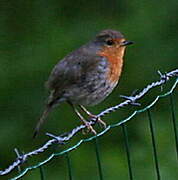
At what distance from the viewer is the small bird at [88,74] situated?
23.9 feet

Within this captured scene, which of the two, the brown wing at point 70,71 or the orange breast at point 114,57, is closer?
the brown wing at point 70,71

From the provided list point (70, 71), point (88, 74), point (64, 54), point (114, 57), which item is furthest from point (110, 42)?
point (64, 54)

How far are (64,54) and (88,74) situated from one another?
1710 millimetres

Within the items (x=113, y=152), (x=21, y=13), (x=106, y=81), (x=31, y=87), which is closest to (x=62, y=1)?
(x=21, y=13)

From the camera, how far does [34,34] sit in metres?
9.29

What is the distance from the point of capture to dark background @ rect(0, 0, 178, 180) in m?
8.52

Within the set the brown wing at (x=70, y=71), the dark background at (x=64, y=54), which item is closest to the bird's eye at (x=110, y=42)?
the brown wing at (x=70, y=71)

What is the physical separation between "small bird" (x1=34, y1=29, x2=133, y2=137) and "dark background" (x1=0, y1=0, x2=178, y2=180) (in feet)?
2.71

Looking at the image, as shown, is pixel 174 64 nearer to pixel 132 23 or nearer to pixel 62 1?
pixel 132 23

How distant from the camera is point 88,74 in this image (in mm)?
7336

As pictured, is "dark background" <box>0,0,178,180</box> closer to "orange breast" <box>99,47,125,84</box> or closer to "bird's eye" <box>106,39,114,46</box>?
"orange breast" <box>99,47,125,84</box>

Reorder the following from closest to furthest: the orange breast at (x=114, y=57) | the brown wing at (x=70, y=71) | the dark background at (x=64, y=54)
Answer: the brown wing at (x=70, y=71), the orange breast at (x=114, y=57), the dark background at (x=64, y=54)

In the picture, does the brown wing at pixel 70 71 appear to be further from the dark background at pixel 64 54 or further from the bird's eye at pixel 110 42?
the dark background at pixel 64 54

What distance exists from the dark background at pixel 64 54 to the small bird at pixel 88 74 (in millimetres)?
826
